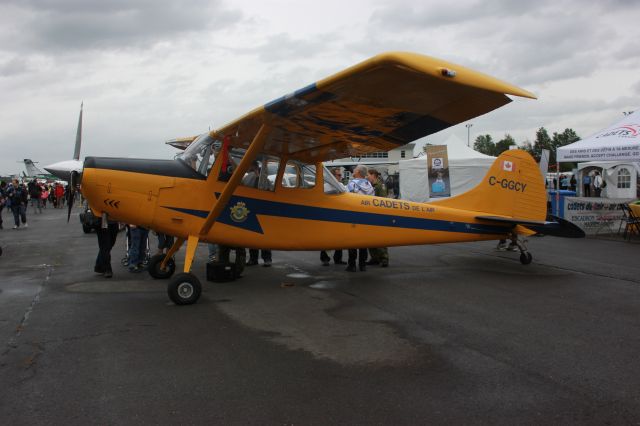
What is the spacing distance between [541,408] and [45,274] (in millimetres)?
8285

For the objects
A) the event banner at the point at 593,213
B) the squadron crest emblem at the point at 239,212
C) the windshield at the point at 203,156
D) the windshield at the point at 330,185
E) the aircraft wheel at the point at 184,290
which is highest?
the windshield at the point at 203,156

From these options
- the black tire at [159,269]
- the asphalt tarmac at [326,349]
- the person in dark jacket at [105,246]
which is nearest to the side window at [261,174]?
the asphalt tarmac at [326,349]

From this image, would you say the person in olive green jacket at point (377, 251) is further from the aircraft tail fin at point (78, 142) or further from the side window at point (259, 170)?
the aircraft tail fin at point (78, 142)

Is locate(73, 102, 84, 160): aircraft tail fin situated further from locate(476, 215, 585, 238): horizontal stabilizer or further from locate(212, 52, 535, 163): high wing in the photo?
locate(476, 215, 585, 238): horizontal stabilizer

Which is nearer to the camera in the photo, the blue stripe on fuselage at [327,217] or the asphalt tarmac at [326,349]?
the asphalt tarmac at [326,349]

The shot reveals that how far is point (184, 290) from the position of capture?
20.3 ft

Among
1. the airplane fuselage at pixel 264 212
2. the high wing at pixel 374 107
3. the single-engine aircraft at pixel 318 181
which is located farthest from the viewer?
the airplane fuselage at pixel 264 212

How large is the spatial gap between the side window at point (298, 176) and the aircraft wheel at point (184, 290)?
209cm

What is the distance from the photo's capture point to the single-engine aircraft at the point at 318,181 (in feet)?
15.7

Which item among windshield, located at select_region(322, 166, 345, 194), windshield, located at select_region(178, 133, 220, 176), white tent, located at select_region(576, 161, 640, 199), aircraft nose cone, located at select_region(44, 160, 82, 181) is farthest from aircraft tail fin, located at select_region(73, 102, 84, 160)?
white tent, located at select_region(576, 161, 640, 199)

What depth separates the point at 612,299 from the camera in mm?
6539

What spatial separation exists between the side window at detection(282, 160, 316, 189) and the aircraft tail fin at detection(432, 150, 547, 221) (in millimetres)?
2810

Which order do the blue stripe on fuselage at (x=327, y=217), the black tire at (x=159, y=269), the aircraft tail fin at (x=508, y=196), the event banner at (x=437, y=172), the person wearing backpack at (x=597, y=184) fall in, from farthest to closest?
the person wearing backpack at (x=597, y=184) → the event banner at (x=437, y=172) → the aircraft tail fin at (x=508, y=196) → the black tire at (x=159, y=269) → the blue stripe on fuselage at (x=327, y=217)

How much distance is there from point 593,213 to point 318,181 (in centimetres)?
1150
